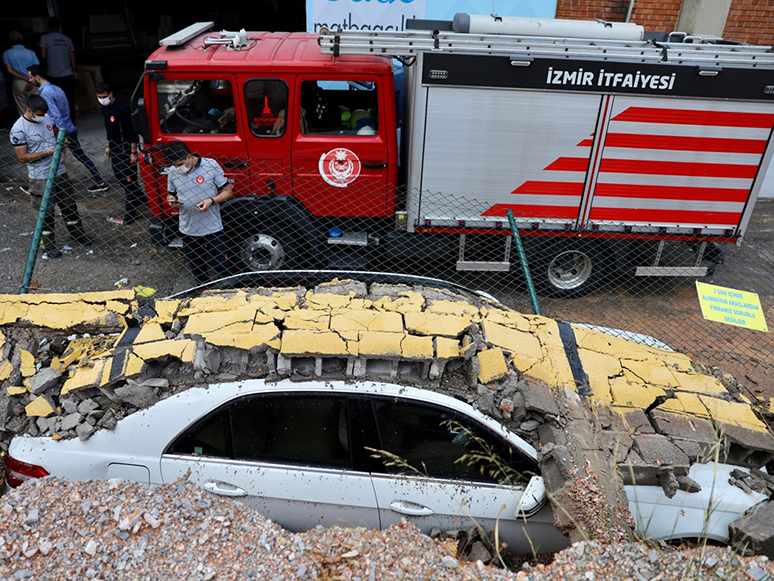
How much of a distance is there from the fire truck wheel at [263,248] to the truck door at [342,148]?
494 millimetres

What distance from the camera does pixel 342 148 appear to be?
6.07m

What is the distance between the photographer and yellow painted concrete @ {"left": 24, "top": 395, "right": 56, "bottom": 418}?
10.6ft

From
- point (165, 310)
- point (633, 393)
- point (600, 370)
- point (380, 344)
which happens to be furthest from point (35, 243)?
point (633, 393)

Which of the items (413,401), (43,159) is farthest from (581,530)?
(43,159)

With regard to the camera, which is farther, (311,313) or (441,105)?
(441,105)

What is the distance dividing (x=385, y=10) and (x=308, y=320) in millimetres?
7324

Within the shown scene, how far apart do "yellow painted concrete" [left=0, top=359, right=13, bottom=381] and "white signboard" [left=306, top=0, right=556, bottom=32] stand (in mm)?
7309

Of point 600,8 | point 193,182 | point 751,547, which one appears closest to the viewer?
point 751,547

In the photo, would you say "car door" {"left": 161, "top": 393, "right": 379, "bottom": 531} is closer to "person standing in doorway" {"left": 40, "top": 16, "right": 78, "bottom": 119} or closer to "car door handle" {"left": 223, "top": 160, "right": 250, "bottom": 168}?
"car door handle" {"left": 223, "top": 160, "right": 250, "bottom": 168}

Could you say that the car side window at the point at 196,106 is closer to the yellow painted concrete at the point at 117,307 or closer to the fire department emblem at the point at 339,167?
the fire department emblem at the point at 339,167

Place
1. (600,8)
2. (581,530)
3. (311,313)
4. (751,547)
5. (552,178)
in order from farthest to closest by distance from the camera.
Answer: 1. (600,8)
2. (552,178)
3. (311,313)
4. (751,547)
5. (581,530)

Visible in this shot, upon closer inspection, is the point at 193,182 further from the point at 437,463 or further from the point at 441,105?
the point at 437,463

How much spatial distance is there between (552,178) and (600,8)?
5.21 m

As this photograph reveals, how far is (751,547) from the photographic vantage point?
300cm
